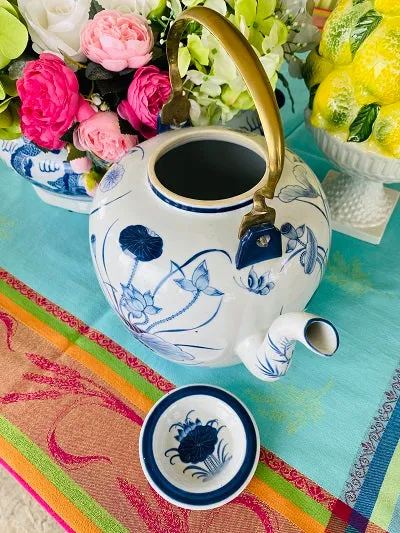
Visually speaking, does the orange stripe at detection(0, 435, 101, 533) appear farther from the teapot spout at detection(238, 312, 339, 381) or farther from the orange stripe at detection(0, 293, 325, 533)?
the teapot spout at detection(238, 312, 339, 381)

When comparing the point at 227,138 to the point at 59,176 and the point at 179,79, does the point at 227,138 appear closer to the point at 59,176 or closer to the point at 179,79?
the point at 179,79

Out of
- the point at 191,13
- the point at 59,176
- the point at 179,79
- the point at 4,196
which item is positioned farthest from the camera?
the point at 4,196

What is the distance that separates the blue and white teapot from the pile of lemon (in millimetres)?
106

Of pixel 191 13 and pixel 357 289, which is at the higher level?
pixel 191 13

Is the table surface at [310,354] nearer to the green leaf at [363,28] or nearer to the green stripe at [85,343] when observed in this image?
the green stripe at [85,343]

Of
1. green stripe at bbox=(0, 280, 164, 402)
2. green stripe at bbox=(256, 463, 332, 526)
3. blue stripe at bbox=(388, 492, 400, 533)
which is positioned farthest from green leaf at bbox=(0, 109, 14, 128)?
blue stripe at bbox=(388, 492, 400, 533)

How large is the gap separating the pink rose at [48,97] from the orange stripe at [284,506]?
396mm

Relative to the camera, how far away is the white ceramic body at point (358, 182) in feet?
1.75

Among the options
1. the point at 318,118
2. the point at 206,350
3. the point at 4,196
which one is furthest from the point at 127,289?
the point at 4,196

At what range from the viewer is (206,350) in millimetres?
417

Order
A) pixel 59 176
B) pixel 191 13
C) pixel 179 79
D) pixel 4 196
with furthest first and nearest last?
pixel 4 196, pixel 59 176, pixel 179 79, pixel 191 13

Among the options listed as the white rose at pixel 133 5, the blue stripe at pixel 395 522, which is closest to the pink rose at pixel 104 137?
the white rose at pixel 133 5

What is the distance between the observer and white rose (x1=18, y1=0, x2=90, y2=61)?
46 cm

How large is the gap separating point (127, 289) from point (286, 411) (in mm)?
213
